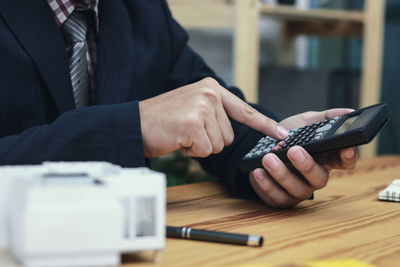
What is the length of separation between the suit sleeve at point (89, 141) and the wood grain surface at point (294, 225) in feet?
0.33

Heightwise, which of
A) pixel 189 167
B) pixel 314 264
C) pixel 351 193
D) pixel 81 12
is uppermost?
pixel 81 12

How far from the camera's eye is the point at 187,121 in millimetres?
631

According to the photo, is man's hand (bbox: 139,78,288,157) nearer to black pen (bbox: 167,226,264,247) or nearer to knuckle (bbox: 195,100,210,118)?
knuckle (bbox: 195,100,210,118)

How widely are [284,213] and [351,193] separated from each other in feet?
0.59

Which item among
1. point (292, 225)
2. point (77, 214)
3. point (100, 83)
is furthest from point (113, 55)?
point (77, 214)

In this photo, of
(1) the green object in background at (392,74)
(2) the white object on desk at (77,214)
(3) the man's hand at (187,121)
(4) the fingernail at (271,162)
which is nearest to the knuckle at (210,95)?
(3) the man's hand at (187,121)

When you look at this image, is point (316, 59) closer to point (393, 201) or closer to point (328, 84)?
point (328, 84)

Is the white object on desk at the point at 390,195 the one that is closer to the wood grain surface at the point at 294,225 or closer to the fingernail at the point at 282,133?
the wood grain surface at the point at 294,225

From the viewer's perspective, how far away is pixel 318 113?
81 centimetres

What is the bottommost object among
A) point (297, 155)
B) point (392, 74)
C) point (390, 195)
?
point (392, 74)

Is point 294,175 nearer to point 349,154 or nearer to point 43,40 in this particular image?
point 349,154

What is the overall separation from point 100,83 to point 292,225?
1.37 ft

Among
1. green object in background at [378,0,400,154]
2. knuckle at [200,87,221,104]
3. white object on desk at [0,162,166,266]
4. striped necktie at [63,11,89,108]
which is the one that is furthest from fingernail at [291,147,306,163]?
green object in background at [378,0,400,154]

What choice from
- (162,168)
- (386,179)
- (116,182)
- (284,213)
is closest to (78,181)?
(116,182)
